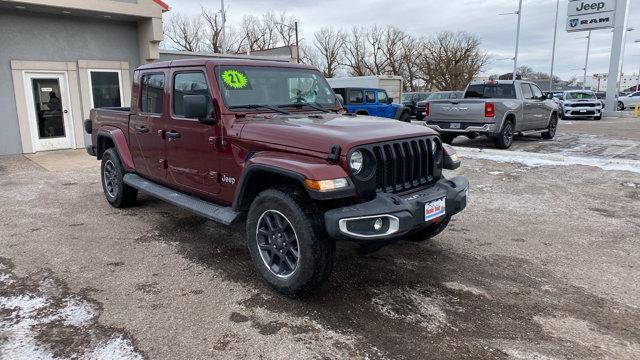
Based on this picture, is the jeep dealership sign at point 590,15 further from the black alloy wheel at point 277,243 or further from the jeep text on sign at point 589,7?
the black alloy wheel at point 277,243

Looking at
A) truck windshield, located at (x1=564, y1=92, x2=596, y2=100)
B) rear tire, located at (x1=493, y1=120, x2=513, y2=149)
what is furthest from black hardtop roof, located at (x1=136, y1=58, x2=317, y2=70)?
truck windshield, located at (x1=564, y1=92, x2=596, y2=100)

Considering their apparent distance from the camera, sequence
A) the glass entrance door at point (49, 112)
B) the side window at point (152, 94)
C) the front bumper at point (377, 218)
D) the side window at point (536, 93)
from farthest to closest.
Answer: the side window at point (536, 93)
the glass entrance door at point (49, 112)
the side window at point (152, 94)
the front bumper at point (377, 218)

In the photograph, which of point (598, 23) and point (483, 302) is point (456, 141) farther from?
point (598, 23)

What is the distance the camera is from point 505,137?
11.9 meters

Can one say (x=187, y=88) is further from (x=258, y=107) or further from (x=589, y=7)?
(x=589, y=7)

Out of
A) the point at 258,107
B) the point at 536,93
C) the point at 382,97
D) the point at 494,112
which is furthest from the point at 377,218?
the point at 382,97

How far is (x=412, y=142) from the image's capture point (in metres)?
3.82

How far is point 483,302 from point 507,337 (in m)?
0.52

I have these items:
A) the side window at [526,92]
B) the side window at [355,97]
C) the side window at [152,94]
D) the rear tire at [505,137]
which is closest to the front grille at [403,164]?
the side window at [152,94]

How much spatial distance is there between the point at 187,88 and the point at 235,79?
619 millimetres

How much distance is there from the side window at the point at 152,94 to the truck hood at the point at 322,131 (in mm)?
1536

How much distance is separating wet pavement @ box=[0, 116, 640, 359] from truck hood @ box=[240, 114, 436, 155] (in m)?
1.25

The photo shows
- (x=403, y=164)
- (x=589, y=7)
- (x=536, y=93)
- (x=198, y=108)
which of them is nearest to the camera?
(x=403, y=164)

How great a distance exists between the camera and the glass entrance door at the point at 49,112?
12.0 metres
